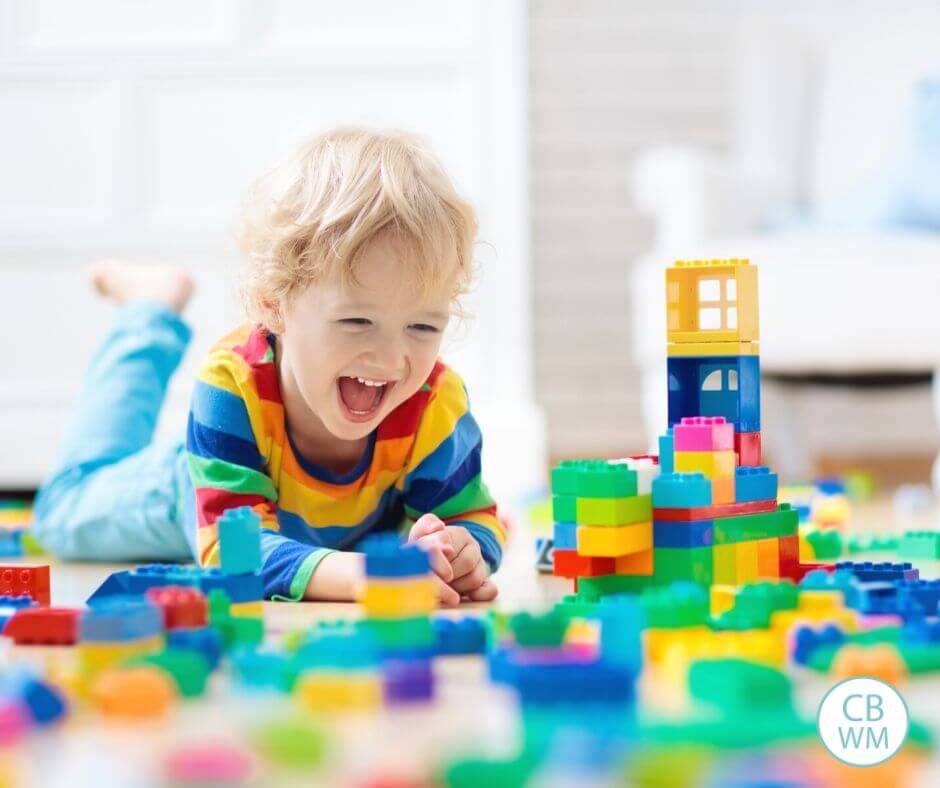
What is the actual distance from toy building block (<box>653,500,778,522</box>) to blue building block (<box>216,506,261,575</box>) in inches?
11.5

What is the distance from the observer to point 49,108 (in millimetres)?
2539

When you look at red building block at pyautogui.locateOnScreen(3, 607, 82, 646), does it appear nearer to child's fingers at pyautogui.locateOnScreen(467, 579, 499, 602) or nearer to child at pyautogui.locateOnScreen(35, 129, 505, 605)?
child at pyautogui.locateOnScreen(35, 129, 505, 605)

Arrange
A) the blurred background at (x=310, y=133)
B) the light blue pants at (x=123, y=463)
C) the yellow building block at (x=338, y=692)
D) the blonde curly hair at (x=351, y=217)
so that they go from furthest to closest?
1. the blurred background at (x=310, y=133)
2. the light blue pants at (x=123, y=463)
3. the blonde curly hair at (x=351, y=217)
4. the yellow building block at (x=338, y=692)

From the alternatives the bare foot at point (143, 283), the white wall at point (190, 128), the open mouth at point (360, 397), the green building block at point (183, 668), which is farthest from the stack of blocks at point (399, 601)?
the white wall at point (190, 128)

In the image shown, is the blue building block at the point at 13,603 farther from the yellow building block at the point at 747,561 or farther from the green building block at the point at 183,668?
the yellow building block at the point at 747,561

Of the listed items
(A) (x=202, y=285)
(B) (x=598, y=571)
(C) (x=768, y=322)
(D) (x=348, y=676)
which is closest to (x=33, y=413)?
(A) (x=202, y=285)

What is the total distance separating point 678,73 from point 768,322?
128 cm

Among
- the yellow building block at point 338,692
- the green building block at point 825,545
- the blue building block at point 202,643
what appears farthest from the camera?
the green building block at point 825,545

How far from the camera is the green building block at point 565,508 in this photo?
3.17 feet

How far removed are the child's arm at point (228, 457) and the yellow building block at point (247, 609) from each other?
12 centimetres

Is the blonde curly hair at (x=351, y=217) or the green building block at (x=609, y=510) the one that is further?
the blonde curly hair at (x=351, y=217)

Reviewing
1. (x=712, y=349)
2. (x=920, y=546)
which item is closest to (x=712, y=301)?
(x=712, y=349)

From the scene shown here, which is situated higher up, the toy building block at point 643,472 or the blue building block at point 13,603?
the toy building block at point 643,472

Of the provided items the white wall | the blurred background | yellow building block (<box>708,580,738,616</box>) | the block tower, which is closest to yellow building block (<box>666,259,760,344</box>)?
Result: the block tower
